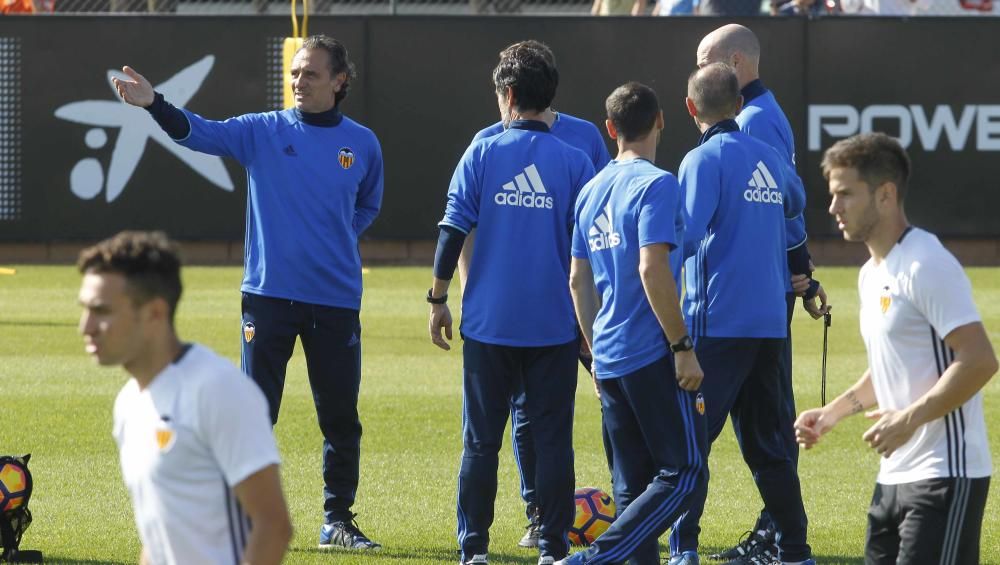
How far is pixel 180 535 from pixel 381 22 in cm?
1640

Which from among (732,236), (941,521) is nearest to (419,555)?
(732,236)

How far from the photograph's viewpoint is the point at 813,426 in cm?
485

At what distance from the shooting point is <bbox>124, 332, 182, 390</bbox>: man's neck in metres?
3.73

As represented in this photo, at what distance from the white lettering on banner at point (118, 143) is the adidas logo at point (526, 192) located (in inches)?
528

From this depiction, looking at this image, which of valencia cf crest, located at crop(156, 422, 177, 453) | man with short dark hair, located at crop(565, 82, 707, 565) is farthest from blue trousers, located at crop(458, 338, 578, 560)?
valencia cf crest, located at crop(156, 422, 177, 453)

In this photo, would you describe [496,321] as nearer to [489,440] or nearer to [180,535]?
[489,440]

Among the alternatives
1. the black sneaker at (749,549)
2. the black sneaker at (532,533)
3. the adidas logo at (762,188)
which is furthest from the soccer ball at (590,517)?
the adidas logo at (762,188)

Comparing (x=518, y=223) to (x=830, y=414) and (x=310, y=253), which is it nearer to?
(x=310, y=253)

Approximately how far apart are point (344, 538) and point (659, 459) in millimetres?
1864

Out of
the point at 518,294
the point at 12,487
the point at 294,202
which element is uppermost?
the point at 294,202

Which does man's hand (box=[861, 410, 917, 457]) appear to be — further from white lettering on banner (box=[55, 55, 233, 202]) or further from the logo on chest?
white lettering on banner (box=[55, 55, 233, 202])

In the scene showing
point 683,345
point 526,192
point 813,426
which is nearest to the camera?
point 813,426

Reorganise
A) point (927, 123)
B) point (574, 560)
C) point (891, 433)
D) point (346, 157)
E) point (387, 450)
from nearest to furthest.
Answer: point (891, 433), point (574, 560), point (346, 157), point (387, 450), point (927, 123)

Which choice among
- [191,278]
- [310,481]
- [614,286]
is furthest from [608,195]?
[191,278]
